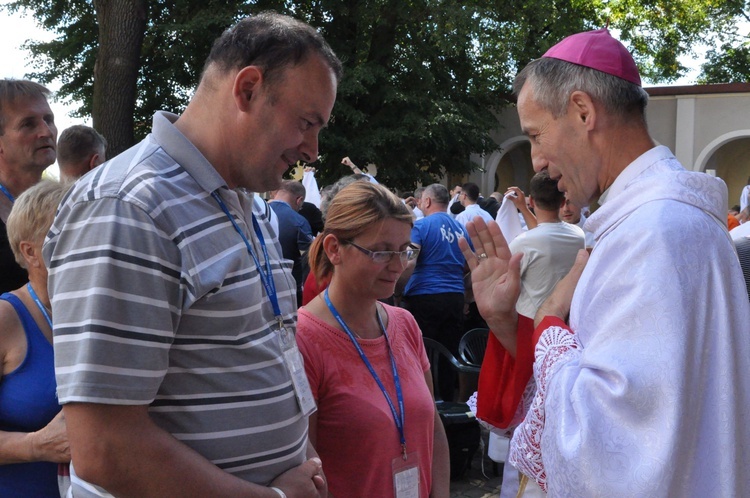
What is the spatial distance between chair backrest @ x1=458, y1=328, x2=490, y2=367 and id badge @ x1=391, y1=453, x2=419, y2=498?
3845 millimetres

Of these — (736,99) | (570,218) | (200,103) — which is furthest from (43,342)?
(736,99)

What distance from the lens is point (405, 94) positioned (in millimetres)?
19328

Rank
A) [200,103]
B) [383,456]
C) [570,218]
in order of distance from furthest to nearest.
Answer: [570,218], [383,456], [200,103]

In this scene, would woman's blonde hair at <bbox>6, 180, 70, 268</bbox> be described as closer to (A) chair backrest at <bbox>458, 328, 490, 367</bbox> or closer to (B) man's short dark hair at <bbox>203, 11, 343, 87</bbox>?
(B) man's short dark hair at <bbox>203, 11, 343, 87</bbox>

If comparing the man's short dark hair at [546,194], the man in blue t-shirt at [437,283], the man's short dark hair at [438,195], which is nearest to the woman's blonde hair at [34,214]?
the man's short dark hair at [546,194]

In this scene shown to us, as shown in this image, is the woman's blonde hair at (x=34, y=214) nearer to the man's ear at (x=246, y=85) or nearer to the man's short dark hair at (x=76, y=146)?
the man's ear at (x=246, y=85)

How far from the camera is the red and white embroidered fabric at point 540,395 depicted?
1.82 metres

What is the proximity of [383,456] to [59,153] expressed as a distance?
2815 millimetres

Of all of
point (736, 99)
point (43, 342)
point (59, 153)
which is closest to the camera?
point (43, 342)

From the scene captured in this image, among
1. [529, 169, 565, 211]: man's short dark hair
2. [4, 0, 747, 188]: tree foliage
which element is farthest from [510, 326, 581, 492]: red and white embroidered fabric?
[4, 0, 747, 188]: tree foliage

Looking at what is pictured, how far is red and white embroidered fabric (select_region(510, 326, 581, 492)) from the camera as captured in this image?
71.7 inches

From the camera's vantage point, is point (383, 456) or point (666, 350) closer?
point (666, 350)

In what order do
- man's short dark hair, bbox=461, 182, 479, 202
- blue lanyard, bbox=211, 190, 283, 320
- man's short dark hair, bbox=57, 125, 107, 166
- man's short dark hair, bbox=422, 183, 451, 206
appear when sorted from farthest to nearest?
man's short dark hair, bbox=461, 182, 479, 202, man's short dark hair, bbox=422, 183, 451, 206, man's short dark hair, bbox=57, 125, 107, 166, blue lanyard, bbox=211, 190, 283, 320

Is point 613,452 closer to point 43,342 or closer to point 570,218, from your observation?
point 43,342
